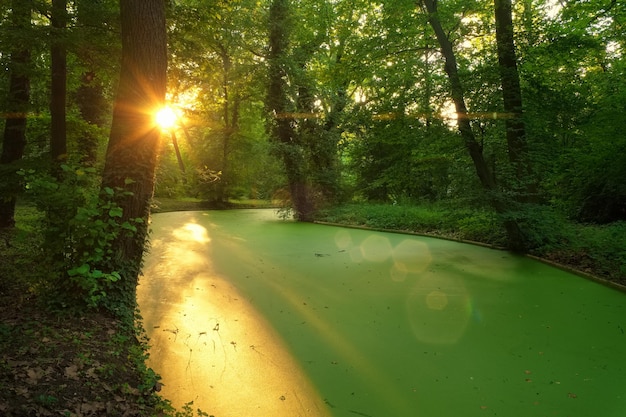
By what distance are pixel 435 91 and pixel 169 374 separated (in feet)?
18.0

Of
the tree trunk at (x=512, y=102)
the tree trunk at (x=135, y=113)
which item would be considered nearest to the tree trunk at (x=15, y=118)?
the tree trunk at (x=135, y=113)

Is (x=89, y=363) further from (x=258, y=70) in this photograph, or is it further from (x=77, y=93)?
(x=258, y=70)

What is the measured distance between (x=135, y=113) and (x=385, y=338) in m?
2.48

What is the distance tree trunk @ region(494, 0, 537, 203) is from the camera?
580 centimetres

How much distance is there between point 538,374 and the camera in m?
2.49

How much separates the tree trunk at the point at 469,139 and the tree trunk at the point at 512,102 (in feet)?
1.15

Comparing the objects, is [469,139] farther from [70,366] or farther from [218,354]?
[70,366]

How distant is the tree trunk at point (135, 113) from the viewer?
2.96m

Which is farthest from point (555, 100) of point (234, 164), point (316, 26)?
point (234, 164)

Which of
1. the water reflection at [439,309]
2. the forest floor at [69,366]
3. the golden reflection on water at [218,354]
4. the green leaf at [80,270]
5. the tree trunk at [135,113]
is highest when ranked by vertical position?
the tree trunk at [135,113]

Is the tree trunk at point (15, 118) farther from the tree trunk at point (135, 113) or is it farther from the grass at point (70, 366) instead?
the grass at point (70, 366)

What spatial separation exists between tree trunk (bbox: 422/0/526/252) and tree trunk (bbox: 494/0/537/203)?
1.15 feet

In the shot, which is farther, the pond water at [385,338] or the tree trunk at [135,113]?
the tree trunk at [135,113]

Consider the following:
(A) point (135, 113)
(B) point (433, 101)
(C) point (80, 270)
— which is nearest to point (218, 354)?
(C) point (80, 270)
